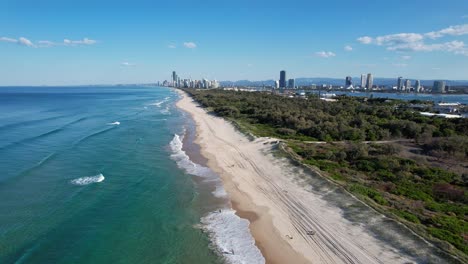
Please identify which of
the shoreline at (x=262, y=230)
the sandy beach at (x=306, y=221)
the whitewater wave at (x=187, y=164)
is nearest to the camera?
the sandy beach at (x=306, y=221)

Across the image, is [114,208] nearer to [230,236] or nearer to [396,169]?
[230,236]

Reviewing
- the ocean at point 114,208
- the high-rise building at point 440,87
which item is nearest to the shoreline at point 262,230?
the ocean at point 114,208

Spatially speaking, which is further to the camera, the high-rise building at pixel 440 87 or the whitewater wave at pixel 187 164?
the high-rise building at pixel 440 87

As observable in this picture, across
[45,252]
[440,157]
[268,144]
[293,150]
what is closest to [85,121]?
[268,144]

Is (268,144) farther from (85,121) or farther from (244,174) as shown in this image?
(85,121)

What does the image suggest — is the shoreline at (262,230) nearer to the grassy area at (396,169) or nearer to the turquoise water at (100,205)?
the turquoise water at (100,205)

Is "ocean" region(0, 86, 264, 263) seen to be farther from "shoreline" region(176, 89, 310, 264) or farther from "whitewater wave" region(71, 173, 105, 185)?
"shoreline" region(176, 89, 310, 264)

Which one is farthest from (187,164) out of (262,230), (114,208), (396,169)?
(396,169)
